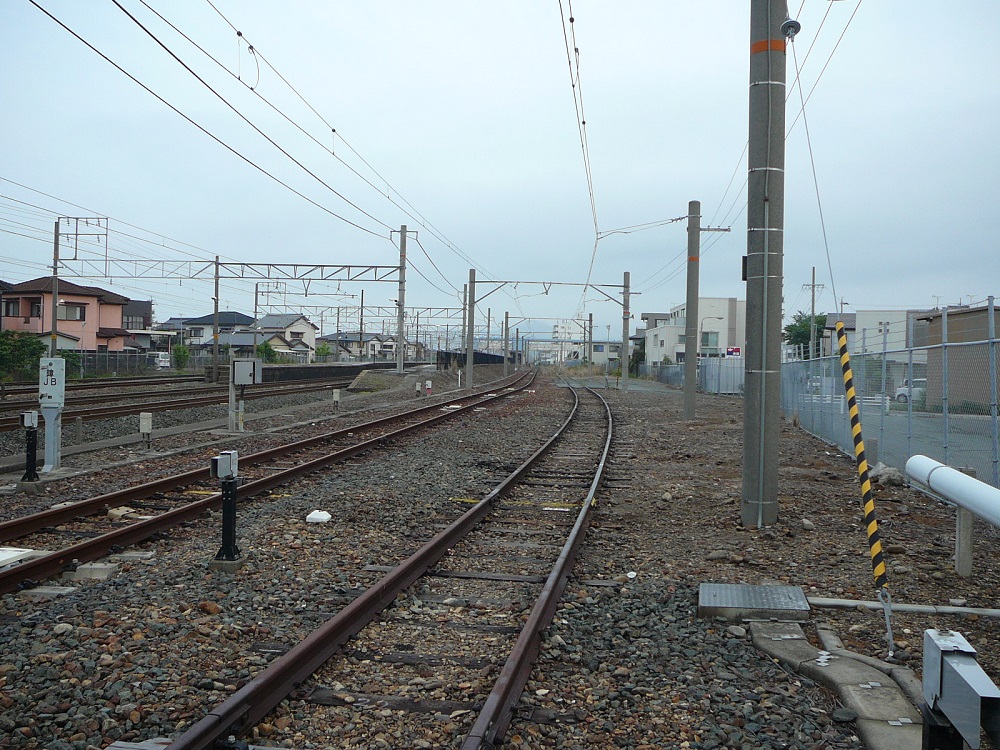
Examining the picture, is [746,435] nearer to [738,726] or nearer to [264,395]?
[738,726]

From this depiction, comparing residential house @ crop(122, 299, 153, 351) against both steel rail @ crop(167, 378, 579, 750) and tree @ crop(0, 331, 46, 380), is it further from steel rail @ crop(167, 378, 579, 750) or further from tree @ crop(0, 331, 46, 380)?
steel rail @ crop(167, 378, 579, 750)

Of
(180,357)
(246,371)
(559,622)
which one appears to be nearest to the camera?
(559,622)

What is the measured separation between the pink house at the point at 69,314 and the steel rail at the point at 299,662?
43.7 metres

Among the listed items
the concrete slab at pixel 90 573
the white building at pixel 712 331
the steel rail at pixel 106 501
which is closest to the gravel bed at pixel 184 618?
the concrete slab at pixel 90 573

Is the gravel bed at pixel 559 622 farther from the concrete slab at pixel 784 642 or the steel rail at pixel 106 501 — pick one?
the steel rail at pixel 106 501

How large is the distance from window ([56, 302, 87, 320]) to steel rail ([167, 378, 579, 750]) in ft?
169

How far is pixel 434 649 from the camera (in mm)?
5188

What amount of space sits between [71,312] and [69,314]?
0.21 meters

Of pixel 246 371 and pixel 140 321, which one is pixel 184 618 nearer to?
pixel 246 371

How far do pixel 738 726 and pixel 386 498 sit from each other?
21.7 ft

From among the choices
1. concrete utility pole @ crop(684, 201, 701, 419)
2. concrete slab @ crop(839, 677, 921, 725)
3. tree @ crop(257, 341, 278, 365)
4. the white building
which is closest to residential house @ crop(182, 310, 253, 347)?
tree @ crop(257, 341, 278, 365)

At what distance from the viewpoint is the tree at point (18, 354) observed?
3922 cm

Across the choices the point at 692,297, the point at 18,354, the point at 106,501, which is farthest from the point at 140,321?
the point at 106,501

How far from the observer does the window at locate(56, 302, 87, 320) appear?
51531mm
